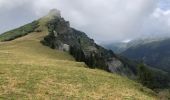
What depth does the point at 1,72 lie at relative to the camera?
187 feet

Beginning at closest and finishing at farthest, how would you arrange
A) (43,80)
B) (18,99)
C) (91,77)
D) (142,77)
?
1. (18,99)
2. (43,80)
3. (91,77)
4. (142,77)

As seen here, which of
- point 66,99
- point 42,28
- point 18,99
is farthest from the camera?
point 42,28

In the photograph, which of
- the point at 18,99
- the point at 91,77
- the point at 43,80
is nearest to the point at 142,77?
the point at 91,77

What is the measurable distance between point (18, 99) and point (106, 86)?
1725 cm

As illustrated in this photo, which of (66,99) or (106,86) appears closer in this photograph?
(66,99)

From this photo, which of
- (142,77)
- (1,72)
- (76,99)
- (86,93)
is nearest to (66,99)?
(76,99)

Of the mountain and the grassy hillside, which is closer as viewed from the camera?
the grassy hillside

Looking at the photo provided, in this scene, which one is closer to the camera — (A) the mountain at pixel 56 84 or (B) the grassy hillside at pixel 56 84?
(B) the grassy hillside at pixel 56 84

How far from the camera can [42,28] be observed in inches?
7530

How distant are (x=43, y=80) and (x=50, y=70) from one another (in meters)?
8.16

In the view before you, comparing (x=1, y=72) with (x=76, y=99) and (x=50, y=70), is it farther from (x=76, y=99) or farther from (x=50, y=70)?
(x=76, y=99)

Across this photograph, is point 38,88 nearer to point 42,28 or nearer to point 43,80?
point 43,80

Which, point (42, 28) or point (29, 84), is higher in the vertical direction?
point (42, 28)

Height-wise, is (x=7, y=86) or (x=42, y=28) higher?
(x=42, y=28)
